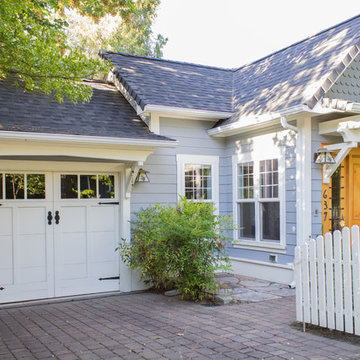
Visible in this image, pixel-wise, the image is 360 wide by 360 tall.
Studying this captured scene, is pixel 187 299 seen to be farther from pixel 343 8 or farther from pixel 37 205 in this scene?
pixel 343 8

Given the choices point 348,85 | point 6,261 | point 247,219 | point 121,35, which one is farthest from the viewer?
point 121,35

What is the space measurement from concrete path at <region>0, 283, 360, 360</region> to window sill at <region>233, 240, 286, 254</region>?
1221 mm

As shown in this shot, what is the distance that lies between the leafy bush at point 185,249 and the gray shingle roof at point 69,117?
151 cm

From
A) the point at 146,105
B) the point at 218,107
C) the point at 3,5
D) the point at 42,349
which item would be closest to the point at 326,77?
the point at 218,107

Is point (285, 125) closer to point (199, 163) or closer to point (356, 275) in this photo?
point (199, 163)

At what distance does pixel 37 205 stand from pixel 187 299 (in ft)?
9.56

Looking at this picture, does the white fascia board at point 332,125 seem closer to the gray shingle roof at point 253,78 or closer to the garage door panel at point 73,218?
the gray shingle roof at point 253,78

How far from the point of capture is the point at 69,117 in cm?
756

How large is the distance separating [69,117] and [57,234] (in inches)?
80.2

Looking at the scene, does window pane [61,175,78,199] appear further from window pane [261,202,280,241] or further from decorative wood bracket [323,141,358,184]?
decorative wood bracket [323,141,358,184]

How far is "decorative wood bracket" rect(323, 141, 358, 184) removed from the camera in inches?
278

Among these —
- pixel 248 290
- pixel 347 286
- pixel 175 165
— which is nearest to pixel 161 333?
pixel 347 286

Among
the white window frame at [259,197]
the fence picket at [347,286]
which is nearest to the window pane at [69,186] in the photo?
the white window frame at [259,197]

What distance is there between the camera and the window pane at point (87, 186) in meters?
7.59
